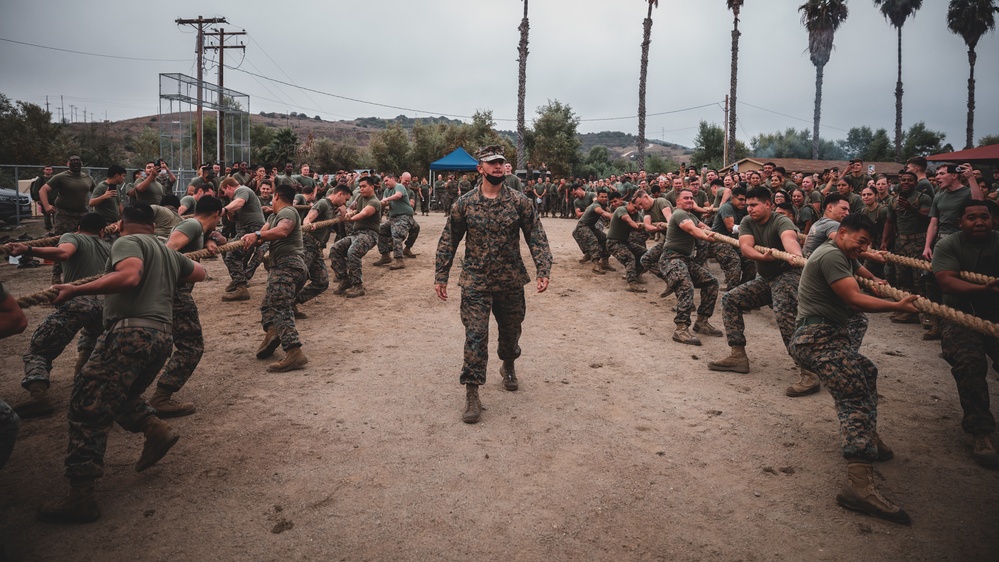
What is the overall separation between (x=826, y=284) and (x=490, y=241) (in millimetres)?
2566

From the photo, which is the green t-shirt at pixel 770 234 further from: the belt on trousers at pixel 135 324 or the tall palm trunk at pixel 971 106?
the tall palm trunk at pixel 971 106

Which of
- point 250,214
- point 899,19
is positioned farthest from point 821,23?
point 250,214

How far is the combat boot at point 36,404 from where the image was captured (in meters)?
4.70

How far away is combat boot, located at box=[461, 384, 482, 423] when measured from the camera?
477cm

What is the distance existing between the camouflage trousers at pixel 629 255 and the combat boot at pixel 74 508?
901 centimetres

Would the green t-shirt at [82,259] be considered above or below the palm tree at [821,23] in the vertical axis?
below

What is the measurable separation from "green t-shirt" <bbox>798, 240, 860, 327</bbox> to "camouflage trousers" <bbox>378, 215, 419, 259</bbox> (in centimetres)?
905

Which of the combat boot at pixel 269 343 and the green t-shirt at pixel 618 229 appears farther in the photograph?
the green t-shirt at pixel 618 229

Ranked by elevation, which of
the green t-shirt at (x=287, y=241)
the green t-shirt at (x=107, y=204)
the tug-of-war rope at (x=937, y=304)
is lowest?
the tug-of-war rope at (x=937, y=304)

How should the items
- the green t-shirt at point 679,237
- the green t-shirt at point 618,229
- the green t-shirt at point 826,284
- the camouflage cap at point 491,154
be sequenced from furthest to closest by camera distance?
the green t-shirt at point 618,229, the green t-shirt at point 679,237, the camouflage cap at point 491,154, the green t-shirt at point 826,284

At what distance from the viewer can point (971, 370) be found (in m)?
4.45

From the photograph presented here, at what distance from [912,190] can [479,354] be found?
25.3ft

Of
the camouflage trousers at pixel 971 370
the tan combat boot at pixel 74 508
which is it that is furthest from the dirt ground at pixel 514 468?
the camouflage trousers at pixel 971 370

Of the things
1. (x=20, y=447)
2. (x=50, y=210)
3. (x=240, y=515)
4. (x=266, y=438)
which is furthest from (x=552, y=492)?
(x=50, y=210)
